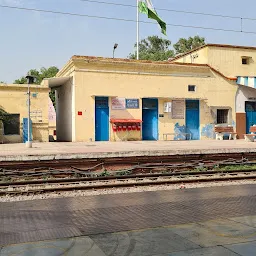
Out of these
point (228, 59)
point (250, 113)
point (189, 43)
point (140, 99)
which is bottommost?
point (250, 113)


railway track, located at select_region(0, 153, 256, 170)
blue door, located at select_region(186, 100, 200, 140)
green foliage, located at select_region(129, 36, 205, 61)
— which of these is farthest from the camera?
green foliage, located at select_region(129, 36, 205, 61)

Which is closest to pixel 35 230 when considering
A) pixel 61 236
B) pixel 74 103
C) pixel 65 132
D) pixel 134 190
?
pixel 61 236

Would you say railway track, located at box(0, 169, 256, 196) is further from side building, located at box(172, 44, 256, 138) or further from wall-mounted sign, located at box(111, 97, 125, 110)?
side building, located at box(172, 44, 256, 138)

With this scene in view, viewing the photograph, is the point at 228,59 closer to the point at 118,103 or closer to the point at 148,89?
the point at 148,89

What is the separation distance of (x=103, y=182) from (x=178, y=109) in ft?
47.9

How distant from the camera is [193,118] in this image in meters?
25.6

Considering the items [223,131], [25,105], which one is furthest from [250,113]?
[25,105]

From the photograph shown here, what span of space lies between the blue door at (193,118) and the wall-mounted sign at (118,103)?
16.0 ft

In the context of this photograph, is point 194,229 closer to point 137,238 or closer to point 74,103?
point 137,238

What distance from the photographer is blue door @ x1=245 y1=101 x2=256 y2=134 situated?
27.3 m

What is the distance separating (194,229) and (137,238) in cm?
107

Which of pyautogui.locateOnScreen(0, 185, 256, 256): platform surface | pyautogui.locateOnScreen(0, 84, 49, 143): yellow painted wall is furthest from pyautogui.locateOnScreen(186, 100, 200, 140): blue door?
pyautogui.locateOnScreen(0, 185, 256, 256): platform surface

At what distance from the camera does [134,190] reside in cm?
1024

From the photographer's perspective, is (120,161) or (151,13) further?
(120,161)
